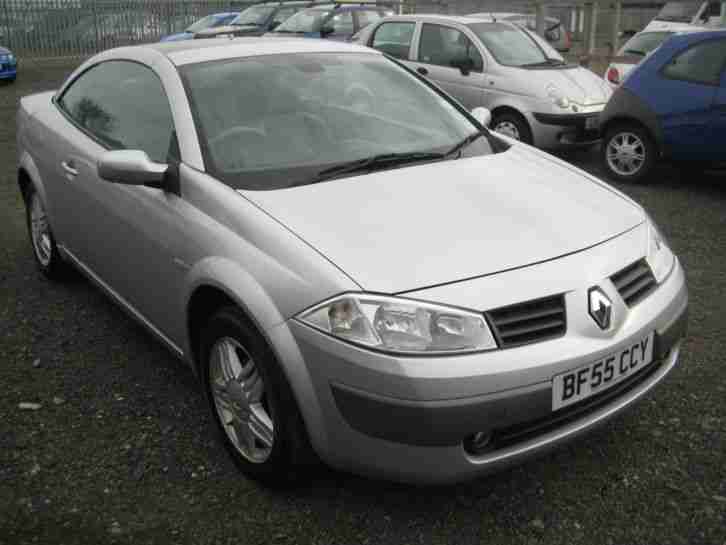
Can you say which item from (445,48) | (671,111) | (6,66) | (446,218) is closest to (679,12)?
(445,48)

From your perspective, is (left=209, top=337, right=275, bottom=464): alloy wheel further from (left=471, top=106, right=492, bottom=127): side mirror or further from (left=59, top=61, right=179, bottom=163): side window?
(left=471, top=106, right=492, bottom=127): side mirror

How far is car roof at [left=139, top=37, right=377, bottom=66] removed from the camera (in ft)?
12.1

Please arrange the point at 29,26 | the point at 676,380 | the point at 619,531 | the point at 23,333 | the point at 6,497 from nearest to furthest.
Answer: the point at 619,531, the point at 6,497, the point at 676,380, the point at 23,333, the point at 29,26

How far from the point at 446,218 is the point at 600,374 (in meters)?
0.77

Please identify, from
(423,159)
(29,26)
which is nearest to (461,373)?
(423,159)

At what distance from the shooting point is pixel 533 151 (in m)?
3.85

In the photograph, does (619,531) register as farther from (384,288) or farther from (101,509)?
(101,509)

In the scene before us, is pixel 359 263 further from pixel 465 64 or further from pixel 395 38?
pixel 395 38

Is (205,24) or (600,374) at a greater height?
(205,24)

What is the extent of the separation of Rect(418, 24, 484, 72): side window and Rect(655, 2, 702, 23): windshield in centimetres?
867

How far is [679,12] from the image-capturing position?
1672cm

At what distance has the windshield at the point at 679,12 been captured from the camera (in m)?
16.3

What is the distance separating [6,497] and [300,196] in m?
1.57

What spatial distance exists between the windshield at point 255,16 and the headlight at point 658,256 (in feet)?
49.7
